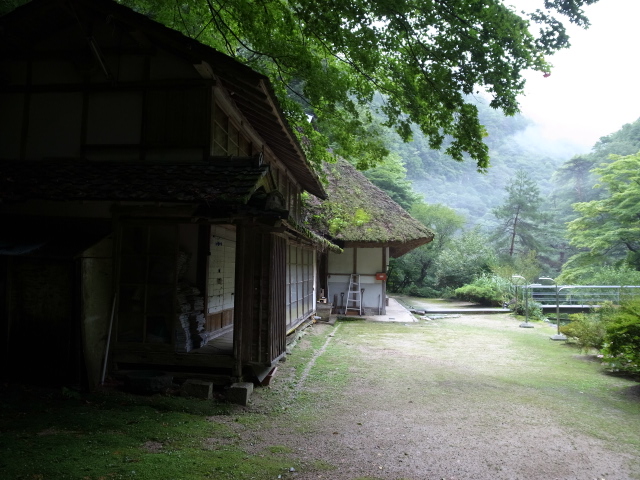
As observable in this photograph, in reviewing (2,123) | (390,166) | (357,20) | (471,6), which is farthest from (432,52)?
(390,166)

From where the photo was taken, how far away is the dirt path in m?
4.00

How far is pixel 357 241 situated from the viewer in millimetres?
14914

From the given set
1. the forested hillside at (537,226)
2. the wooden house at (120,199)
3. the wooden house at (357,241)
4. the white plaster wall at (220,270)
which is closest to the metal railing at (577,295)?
the forested hillside at (537,226)

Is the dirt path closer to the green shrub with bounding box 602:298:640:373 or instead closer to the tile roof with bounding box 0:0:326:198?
the green shrub with bounding box 602:298:640:373

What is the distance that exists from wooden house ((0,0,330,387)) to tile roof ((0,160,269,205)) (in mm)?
26

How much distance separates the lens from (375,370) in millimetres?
7871

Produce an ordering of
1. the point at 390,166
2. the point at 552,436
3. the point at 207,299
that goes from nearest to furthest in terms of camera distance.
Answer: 1. the point at 552,436
2. the point at 207,299
3. the point at 390,166

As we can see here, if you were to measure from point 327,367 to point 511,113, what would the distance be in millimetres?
5322

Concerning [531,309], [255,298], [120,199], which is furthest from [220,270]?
[531,309]

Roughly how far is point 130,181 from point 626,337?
26.4 feet

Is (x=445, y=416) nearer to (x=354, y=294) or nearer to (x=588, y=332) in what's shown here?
(x=588, y=332)

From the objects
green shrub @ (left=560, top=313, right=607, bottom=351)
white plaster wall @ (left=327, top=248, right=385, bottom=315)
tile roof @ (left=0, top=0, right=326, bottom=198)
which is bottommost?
green shrub @ (left=560, top=313, right=607, bottom=351)

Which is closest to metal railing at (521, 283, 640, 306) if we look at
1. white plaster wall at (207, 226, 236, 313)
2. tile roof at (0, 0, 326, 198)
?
white plaster wall at (207, 226, 236, 313)

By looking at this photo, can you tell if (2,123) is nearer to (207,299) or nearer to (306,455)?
(207,299)
